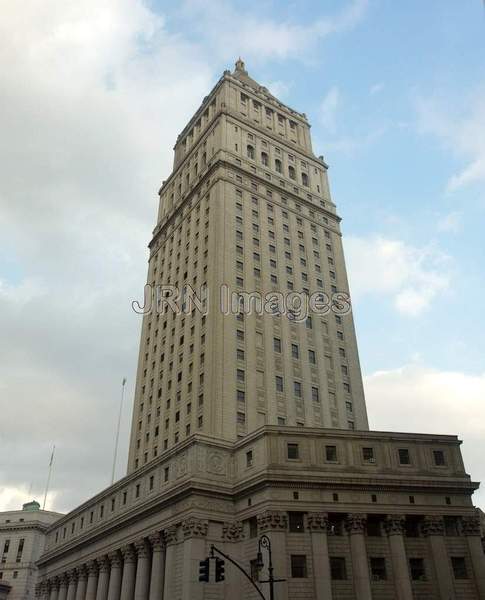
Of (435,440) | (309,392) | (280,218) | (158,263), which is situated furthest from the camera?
(158,263)

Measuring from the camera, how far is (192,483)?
5019 centimetres

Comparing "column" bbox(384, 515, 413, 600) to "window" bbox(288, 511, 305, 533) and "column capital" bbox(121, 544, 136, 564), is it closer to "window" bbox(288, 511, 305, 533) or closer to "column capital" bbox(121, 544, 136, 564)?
"window" bbox(288, 511, 305, 533)

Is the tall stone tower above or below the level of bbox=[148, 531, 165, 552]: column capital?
above

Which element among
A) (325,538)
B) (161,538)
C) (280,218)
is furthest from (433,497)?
(280,218)

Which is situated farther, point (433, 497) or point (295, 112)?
point (295, 112)

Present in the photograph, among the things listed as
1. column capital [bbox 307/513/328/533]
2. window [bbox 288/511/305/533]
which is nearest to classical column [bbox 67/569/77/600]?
window [bbox 288/511/305/533]

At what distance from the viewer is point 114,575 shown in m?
59.8

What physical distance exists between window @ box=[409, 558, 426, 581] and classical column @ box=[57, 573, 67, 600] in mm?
→ 46502

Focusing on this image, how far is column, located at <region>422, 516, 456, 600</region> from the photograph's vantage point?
45344mm

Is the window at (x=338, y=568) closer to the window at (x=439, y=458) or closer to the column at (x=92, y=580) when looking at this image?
the window at (x=439, y=458)

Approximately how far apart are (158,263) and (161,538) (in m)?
48.3

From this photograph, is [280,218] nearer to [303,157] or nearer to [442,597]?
[303,157]

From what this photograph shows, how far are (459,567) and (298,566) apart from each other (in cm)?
1370

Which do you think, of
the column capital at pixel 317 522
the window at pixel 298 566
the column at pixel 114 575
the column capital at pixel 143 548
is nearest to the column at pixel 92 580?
the column at pixel 114 575
